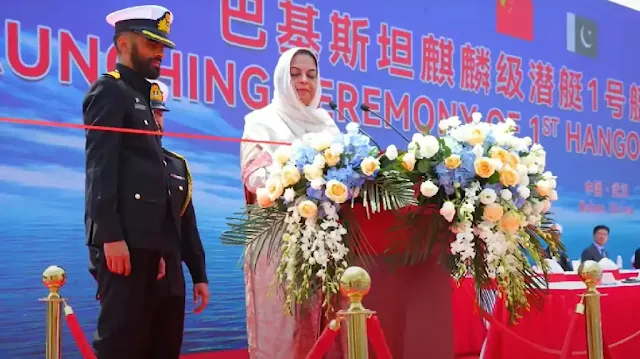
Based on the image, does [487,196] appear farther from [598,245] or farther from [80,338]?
[598,245]

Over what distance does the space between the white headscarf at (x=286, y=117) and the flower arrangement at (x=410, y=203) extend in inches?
29.3

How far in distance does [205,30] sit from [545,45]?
10.0ft

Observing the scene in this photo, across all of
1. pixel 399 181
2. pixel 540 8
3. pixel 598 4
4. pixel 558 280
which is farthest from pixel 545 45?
pixel 399 181

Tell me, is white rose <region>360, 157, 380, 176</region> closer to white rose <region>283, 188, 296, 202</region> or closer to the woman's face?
white rose <region>283, 188, 296, 202</region>

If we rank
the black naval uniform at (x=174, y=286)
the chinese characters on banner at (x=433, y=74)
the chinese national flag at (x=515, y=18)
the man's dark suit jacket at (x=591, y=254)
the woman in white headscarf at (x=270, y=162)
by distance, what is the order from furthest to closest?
the man's dark suit jacket at (x=591, y=254)
the chinese national flag at (x=515, y=18)
the chinese characters on banner at (x=433, y=74)
the woman in white headscarf at (x=270, y=162)
the black naval uniform at (x=174, y=286)

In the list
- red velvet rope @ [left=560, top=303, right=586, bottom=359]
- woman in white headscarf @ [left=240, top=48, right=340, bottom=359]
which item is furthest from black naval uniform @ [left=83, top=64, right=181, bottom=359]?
red velvet rope @ [left=560, top=303, right=586, bottom=359]

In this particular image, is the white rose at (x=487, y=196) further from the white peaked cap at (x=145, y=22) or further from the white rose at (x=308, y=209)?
the white peaked cap at (x=145, y=22)

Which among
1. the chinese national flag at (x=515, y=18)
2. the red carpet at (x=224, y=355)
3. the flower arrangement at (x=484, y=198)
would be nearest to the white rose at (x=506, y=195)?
the flower arrangement at (x=484, y=198)

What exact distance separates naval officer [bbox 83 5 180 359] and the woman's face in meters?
0.56

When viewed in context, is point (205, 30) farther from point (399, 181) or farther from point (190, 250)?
point (399, 181)

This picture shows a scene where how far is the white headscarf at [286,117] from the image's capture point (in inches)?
105

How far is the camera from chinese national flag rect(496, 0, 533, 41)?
5.92 meters

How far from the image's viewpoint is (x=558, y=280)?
4.34 metres

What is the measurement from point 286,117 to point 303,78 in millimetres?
143
